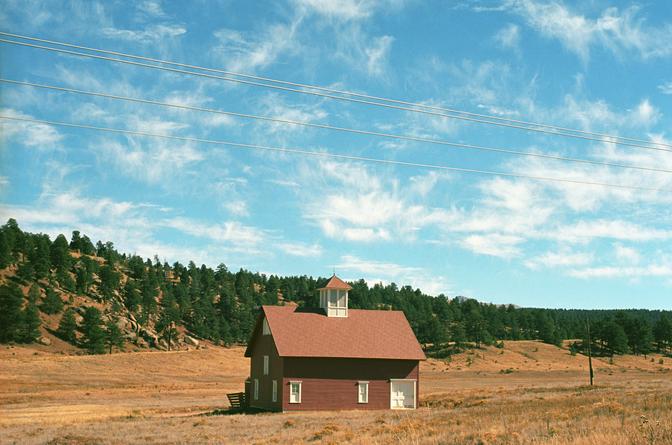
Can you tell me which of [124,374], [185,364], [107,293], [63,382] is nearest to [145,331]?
[107,293]

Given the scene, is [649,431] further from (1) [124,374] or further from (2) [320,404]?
(1) [124,374]

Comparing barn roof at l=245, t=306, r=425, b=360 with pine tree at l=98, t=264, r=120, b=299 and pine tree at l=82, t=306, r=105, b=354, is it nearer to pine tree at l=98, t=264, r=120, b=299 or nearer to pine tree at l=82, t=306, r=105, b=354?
pine tree at l=82, t=306, r=105, b=354

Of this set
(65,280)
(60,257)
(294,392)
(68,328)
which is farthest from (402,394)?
(60,257)

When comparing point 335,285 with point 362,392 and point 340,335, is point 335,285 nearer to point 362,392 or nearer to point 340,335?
point 340,335

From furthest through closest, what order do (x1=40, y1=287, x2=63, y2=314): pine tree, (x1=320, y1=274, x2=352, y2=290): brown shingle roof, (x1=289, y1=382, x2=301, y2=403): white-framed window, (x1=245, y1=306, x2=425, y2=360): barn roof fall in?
(x1=40, y1=287, x2=63, y2=314): pine tree < (x1=320, y1=274, x2=352, y2=290): brown shingle roof < (x1=245, y1=306, x2=425, y2=360): barn roof < (x1=289, y1=382, x2=301, y2=403): white-framed window

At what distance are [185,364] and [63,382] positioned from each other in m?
32.5

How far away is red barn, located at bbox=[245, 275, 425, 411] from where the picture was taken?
2056 inches

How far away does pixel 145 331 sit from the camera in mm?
162500

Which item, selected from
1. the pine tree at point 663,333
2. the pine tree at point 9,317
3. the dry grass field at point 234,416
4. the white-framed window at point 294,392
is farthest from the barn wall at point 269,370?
the pine tree at point 663,333

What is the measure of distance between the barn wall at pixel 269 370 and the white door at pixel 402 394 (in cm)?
867

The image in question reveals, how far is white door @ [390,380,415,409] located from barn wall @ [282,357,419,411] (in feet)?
1.61

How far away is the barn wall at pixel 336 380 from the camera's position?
Answer: 5197 centimetres

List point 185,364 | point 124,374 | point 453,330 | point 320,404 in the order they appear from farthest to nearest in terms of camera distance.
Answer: point 453,330 < point 185,364 < point 124,374 < point 320,404

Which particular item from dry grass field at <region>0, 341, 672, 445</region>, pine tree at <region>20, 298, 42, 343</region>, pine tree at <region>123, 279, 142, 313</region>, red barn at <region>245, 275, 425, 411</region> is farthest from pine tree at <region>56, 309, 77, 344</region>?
red barn at <region>245, 275, 425, 411</region>
